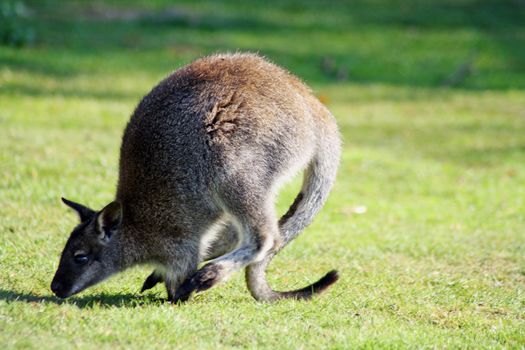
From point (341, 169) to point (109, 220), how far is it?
6.69 metres

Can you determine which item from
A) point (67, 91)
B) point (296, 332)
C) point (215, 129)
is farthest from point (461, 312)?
point (67, 91)

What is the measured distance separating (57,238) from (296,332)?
10.5 feet

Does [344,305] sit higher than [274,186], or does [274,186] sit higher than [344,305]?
[274,186]

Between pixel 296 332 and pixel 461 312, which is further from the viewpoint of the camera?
pixel 461 312

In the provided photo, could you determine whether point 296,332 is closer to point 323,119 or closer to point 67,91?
point 323,119

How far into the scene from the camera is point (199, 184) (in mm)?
6707

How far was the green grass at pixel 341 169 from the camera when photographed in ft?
20.3

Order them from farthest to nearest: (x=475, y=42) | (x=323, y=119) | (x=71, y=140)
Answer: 1. (x=475, y=42)
2. (x=71, y=140)
3. (x=323, y=119)

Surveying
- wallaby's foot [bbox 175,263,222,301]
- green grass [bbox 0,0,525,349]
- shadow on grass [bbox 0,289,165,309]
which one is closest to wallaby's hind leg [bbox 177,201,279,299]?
wallaby's foot [bbox 175,263,222,301]

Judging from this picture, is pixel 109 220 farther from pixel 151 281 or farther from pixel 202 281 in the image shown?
pixel 202 281

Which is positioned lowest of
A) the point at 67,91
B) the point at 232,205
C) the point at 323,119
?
the point at 67,91

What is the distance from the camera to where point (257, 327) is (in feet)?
19.8

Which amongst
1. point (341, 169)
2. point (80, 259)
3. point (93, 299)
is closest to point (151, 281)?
point (93, 299)

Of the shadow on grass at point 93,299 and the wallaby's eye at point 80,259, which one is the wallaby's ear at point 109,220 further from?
the shadow on grass at point 93,299
